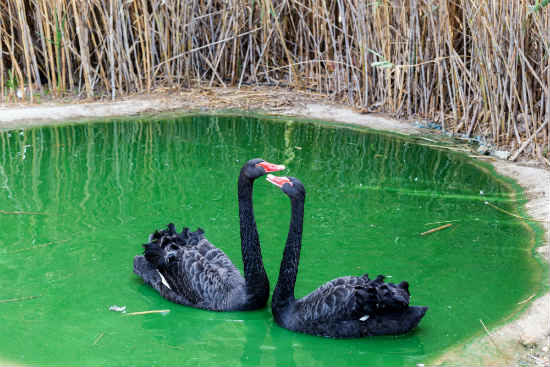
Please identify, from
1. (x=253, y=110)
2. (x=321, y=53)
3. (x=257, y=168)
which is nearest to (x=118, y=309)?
(x=257, y=168)

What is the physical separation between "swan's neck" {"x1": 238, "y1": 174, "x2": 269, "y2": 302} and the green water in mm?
172

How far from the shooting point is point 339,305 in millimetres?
3430

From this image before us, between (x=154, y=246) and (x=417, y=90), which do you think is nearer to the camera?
(x=154, y=246)

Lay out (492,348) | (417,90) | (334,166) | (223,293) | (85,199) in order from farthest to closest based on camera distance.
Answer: (417,90), (334,166), (85,199), (223,293), (492,348)

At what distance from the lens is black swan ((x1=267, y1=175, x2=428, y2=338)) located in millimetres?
3381

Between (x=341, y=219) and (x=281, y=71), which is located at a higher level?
(x=281, y=71)

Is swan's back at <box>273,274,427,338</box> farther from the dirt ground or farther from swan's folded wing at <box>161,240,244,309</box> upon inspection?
→ the dirt ground

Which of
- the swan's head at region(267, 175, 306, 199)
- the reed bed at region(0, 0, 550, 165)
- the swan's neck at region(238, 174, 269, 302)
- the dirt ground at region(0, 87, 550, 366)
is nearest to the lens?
the swan's head at region(267, 175, 306, 199)

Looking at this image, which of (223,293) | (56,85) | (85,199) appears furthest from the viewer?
(56,85)

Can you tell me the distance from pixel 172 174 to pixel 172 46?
299 cm

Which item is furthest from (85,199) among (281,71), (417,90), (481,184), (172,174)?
(281,71)

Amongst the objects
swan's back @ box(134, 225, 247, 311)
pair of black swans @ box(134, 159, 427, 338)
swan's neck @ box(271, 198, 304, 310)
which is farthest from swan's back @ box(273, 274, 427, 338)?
swan's back @ box(134, 225, 247, 311)

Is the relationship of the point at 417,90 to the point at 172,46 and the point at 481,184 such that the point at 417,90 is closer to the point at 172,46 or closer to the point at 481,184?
the point at 481,184

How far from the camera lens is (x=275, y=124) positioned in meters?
7.47
